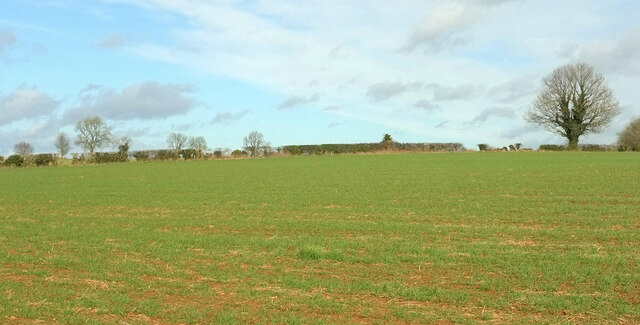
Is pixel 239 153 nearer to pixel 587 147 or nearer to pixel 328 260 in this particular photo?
pixel 587 147

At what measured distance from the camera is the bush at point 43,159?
64.6 meters

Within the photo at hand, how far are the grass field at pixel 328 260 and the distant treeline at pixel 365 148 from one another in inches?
2068

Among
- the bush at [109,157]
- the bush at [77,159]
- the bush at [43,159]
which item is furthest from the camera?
the bush at [109,157]

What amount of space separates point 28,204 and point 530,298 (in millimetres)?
20882

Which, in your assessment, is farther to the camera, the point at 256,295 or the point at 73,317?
the point at 256,295

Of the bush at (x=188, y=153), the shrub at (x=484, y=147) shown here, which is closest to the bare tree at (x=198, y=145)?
the bush at (x=188, y=153)

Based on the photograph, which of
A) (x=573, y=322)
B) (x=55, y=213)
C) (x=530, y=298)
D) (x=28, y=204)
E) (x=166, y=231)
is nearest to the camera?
(x=573, y=322)

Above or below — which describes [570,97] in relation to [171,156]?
above

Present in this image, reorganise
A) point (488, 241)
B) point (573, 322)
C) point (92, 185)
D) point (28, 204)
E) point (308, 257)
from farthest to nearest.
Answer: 1. point (92, 185)
2. point (28, 204)
3. point (488, 241)
4. point (308, 257)
5. point (573, 322)

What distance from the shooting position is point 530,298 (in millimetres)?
8133

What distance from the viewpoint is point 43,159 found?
64.8 meters

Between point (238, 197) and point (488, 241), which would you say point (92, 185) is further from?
point (488, 241)

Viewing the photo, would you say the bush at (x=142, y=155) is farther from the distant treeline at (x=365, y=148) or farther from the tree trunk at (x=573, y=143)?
the tree trunk at (x=573, y=143)

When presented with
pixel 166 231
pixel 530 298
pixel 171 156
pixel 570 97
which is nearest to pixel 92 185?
pixel 166 231
